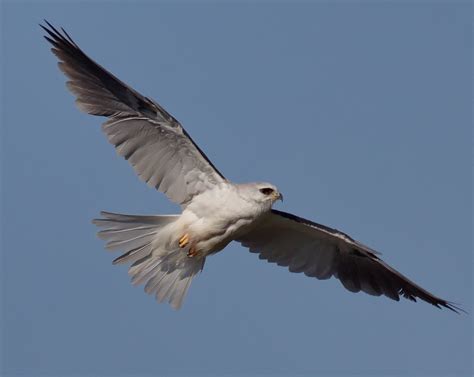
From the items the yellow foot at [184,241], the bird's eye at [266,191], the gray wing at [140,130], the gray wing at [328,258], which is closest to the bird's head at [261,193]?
the bird's eye at [266,191]

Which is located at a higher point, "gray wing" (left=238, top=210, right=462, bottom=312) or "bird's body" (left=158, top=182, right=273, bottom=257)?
"gray wing" (left=238, top=210, right=462, bottom=312)

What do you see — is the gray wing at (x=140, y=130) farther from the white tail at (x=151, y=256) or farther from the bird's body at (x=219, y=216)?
the white tail at (x=151, y=256)

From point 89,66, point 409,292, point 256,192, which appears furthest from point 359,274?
point 89,66

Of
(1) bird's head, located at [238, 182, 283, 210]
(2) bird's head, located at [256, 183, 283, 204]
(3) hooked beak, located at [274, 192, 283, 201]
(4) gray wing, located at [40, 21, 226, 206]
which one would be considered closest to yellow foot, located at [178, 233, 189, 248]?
(4) gray wing, located at [40, 21, 226, 206]

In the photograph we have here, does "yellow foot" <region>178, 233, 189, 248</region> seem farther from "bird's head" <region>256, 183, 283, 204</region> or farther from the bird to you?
"bird's head" <region>256, 183, 283, 204</region>

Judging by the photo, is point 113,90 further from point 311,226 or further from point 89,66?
point 311,226

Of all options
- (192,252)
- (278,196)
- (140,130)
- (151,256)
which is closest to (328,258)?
(278,196)
